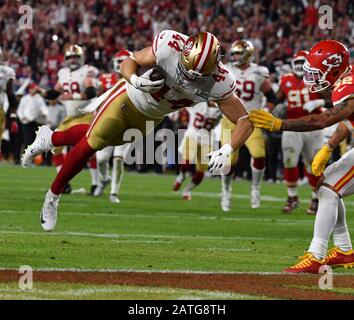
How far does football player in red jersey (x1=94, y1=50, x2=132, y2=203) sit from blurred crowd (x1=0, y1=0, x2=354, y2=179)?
6.63m

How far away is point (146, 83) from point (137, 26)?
16.3 m

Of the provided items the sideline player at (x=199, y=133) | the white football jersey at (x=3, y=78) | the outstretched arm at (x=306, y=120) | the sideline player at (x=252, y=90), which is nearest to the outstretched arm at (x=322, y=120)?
the outstretched arm at (x=306, y=120)

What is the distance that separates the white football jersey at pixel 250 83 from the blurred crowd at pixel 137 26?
7094 millimetres

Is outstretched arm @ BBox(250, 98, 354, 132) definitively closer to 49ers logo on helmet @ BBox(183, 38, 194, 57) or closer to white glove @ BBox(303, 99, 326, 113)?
49ers logo on helmet @ BBox(183, 38, 194, 57)

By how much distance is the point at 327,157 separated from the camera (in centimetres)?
666

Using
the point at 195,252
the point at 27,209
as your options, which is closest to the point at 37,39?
the point at 27,209

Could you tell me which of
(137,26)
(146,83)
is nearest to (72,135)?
(146,83)

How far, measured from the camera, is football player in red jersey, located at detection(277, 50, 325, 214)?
37.9ft

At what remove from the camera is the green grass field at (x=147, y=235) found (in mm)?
6344

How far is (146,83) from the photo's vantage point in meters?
6.71

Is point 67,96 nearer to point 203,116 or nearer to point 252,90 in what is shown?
point 203,116

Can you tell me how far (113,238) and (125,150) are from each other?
4173 mm

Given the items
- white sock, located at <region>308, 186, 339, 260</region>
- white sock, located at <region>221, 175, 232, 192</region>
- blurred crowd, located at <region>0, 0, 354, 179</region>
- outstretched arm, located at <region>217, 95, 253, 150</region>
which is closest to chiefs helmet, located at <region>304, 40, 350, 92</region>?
outstretched arm, located at <region>217, 95, 253, 150</region>
